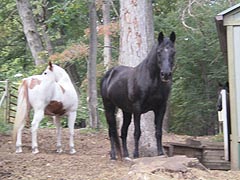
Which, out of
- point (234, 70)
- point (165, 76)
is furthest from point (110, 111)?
point (234, 70)

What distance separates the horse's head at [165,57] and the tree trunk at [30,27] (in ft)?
27.5

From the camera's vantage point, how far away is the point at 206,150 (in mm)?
9562

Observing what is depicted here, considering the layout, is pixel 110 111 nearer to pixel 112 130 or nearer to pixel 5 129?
pixel 112 130

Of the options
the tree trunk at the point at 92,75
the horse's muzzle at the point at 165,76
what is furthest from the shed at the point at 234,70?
the tree trunk at the point at 92,75

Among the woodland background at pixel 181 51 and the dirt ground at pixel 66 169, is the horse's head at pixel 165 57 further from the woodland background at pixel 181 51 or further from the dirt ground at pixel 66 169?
the woodland background at pixel 181 51

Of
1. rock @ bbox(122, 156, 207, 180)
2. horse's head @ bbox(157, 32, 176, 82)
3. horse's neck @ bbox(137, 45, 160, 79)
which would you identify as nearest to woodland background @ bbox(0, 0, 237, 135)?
horse's neck @ bbox(137, 45, 160, 79)

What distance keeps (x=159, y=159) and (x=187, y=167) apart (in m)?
0.42

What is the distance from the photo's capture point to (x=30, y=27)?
14.5m

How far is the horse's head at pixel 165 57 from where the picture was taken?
6.21m

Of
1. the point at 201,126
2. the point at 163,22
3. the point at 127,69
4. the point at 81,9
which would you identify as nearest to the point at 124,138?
the point at 127,69

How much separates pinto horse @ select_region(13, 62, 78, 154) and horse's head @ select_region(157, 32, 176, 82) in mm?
2483

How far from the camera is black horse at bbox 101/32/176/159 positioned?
6.36m

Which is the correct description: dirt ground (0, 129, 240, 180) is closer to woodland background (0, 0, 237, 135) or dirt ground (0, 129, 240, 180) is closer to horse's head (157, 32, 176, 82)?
horse's head (157, 32, 176, 82)

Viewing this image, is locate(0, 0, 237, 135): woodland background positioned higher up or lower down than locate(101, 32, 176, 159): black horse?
higher up
